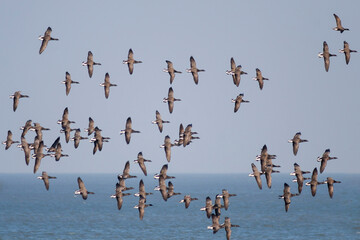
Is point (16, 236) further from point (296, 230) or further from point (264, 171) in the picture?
point (264, 171)

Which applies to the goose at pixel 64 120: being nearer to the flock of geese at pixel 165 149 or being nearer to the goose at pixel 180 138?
the flock of geese at pixel 165 149

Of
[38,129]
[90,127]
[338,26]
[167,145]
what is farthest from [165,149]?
[338,26]

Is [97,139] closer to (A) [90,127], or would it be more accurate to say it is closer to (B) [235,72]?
(A) [90,127]

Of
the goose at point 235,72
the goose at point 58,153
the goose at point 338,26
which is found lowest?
the goose at point 58,153

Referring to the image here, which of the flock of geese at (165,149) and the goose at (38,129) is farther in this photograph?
the goose at (38,129)

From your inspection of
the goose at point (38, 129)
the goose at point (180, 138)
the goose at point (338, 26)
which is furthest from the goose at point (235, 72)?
the goose at point (38, 129)

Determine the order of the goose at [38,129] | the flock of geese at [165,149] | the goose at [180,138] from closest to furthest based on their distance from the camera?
the flock of geese at [165,149] < the goose at [180,138] < the goose at [38,129]

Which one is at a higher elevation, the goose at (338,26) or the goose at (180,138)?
the goose at (338,26)

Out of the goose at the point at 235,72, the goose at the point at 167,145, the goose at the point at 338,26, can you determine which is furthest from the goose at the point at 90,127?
the goose at the point at 338,26

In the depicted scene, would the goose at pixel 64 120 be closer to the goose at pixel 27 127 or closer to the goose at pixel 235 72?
the goose at pixel 27 127

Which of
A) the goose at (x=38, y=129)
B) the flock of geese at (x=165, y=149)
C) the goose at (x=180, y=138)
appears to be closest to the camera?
the flock of geese at (x=165, y=149)

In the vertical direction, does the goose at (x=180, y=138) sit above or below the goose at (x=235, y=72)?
below

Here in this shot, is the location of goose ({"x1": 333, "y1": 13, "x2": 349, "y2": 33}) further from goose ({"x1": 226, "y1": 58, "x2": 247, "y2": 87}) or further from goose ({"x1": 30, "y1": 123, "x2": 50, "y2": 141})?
goose ({"x1": 30, "y1": 123, "x2": 50, "y2": 141})

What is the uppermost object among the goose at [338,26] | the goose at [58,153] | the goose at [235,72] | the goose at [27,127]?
the goose at [338,26]
